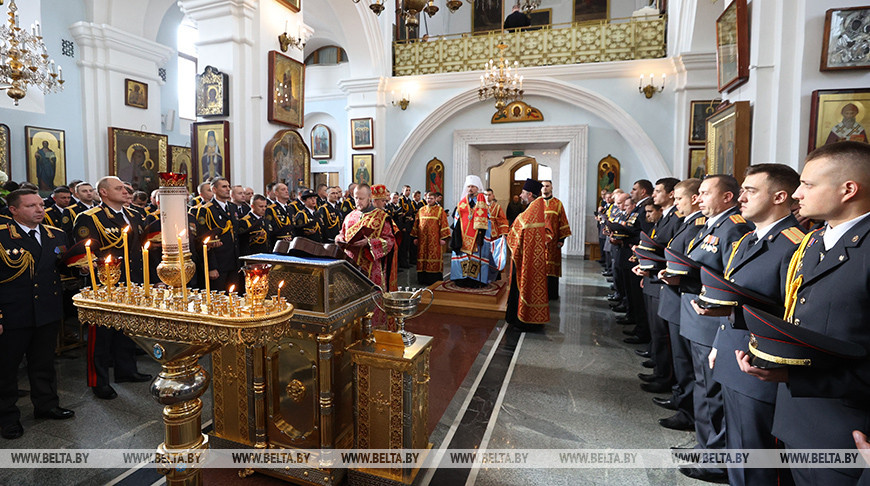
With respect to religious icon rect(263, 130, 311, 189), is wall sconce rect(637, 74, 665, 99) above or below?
above

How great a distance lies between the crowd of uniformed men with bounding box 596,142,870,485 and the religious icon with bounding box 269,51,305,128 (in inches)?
266

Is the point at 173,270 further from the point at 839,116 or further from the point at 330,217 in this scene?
the point at 330,217

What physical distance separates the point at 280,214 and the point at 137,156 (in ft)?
16.2

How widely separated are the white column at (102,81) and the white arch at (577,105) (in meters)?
6.66

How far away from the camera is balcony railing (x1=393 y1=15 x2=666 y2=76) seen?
11346 mm

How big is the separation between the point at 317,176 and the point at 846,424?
1632 centimetres

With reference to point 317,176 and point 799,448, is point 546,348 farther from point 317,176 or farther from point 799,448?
point 317,176

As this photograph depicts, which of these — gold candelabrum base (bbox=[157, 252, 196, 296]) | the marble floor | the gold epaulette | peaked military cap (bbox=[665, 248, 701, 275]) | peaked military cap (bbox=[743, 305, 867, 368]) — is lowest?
the marble floor

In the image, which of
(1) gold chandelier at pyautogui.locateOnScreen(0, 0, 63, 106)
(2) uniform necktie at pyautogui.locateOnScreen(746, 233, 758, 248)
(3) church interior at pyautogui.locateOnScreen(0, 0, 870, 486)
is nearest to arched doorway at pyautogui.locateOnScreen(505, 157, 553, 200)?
(3) church interior at pyautogui.locateOnScreen(0, 0, 870, 486)

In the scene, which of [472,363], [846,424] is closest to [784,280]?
[846,424]

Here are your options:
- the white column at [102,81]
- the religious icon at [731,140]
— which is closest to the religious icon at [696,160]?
the religious icon at [731,140]

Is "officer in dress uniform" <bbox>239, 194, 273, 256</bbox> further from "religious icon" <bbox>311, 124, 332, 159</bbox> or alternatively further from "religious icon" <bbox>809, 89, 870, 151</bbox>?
"religious icon" <bbox>311, 124, 332, 159</bbox>

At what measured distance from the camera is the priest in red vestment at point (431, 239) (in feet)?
28.1

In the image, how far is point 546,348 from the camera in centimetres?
507
